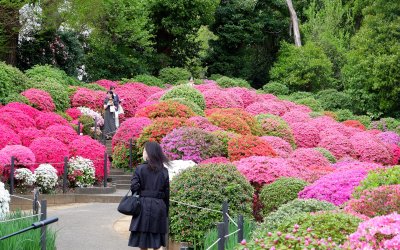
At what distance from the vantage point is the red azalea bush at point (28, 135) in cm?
1886

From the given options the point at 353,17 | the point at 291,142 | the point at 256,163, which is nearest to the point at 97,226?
the point at 256,163

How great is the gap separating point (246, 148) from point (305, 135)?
8.15 m

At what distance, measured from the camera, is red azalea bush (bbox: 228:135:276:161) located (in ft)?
54.3

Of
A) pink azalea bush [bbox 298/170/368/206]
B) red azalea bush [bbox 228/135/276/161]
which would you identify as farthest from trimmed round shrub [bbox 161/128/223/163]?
pink azalea bush [bbox 298/170/368/206]

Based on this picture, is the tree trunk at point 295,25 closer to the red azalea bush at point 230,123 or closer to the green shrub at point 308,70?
the green shrub at point 308,70

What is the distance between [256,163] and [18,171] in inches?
216

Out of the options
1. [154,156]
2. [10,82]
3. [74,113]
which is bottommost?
[154,156]

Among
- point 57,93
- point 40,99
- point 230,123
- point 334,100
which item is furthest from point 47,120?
point 334,100

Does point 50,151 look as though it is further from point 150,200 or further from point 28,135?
point 150,200

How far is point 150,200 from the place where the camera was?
9.21 meters

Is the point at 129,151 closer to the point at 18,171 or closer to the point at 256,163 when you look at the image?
the point at 18,171

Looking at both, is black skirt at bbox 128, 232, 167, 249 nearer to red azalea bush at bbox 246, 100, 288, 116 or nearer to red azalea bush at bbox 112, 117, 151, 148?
red azalea bush at bbox 112, 117, 151, 148

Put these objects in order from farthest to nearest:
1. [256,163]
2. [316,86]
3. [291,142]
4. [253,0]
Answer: [253,0]
[316,86]
[291,142]
[256,163]

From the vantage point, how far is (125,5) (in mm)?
Answer: 36781
